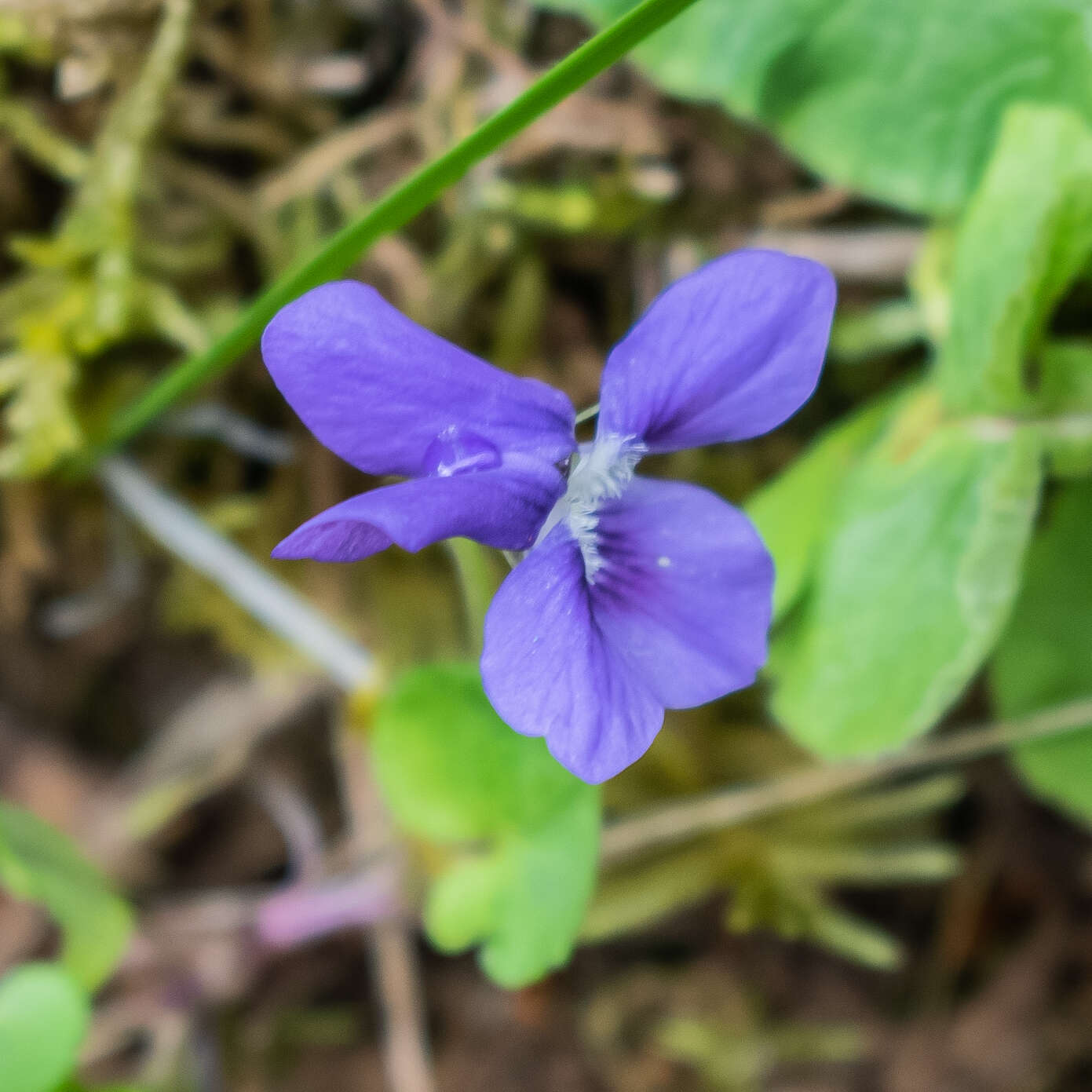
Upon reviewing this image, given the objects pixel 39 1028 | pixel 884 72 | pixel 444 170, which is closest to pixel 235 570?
pixel 39 1028

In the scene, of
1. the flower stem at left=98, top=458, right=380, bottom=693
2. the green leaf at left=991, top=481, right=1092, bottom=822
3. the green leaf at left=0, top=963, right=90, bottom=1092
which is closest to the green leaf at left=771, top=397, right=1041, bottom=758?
the green leaf at left=991, top=481, right=1092, bottom=822

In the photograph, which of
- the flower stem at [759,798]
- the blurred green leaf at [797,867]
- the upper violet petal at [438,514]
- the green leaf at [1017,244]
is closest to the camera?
the upper violet petal at [438,514]

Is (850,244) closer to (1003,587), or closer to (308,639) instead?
(1003,587)

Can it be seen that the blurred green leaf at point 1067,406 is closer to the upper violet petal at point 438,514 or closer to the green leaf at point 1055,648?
the green leaf at point 1055,648

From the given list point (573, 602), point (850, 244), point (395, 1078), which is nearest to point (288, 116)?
point (850, 244)

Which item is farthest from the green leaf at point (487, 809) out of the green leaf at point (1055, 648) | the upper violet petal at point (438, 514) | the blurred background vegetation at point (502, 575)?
the green leaf at point (1055, 648)
